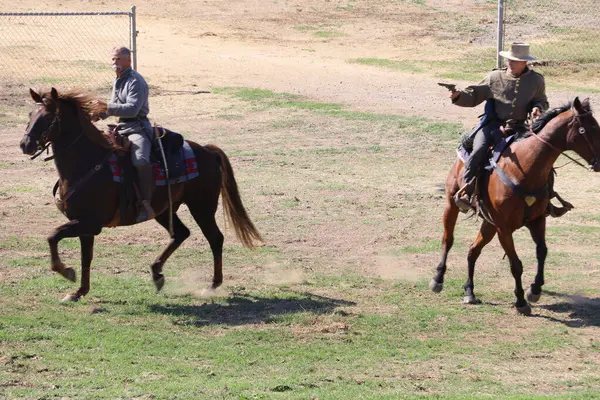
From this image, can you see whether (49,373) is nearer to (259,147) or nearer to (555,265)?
(555,265)

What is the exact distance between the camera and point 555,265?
1214 centimetres

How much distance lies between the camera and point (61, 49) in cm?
2770

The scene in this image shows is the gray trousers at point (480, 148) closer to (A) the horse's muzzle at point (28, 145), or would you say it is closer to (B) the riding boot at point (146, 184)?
(B) the riding boot at point (146, 184)

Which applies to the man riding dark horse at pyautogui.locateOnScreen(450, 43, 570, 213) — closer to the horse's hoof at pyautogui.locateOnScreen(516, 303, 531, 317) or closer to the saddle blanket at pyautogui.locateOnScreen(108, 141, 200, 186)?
the horse's hoof at pyautogui.locateOnScreen(516, 303, 531, 317)

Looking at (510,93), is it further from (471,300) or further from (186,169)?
(186,169)

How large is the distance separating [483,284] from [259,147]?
7764mm

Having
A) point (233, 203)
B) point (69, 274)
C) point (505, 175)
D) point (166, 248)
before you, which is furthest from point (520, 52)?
point (69, 274)

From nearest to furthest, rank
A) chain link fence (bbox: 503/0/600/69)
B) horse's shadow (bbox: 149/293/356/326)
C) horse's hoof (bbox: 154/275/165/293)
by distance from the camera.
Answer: horse's shadow (bbox: 149/293/356/326) < horse's hoof (bbox: 154/275/165/293) < chain link fence (bbox: 503/0/600/69)

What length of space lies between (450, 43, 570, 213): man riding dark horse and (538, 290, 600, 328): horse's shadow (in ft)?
4.56

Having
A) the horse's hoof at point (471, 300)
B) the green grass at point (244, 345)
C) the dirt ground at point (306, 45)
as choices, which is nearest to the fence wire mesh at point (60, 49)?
the dirt ground at point (306, 45)

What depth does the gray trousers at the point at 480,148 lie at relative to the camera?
10.6 meters

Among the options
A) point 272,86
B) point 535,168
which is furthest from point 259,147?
point 535,168

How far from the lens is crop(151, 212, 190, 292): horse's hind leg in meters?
10.9

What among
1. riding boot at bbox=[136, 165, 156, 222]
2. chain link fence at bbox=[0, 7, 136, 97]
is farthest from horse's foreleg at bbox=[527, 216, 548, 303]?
chain link fence at bbox=[0, 7, 136, 97]
